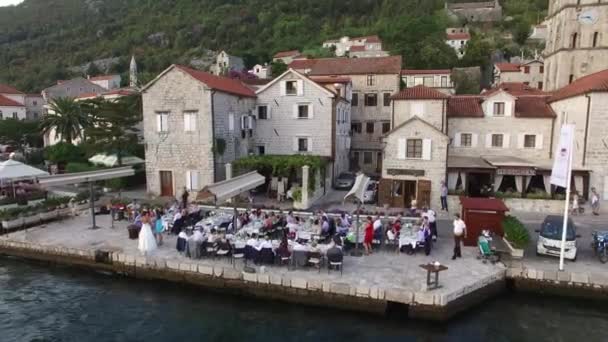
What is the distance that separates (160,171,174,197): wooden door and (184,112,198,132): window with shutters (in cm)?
389

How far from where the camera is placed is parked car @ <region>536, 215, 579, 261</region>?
15328 millimetres

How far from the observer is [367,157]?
43.1m

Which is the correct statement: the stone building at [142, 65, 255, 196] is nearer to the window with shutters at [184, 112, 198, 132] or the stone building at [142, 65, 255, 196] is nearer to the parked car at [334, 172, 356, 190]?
the window with shutters at [184, 112, 198, 132]

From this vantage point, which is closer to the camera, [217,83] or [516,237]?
[516,237]

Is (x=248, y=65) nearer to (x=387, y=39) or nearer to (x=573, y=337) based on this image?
(x=387, y=39)

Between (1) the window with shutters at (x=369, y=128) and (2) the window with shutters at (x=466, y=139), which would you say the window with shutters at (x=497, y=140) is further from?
(1) the window with shutters at (x=369, y=128)

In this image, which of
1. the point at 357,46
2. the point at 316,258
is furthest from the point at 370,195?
the point at 357,46

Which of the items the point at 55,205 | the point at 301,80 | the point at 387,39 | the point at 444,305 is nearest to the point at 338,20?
the point at 387,39

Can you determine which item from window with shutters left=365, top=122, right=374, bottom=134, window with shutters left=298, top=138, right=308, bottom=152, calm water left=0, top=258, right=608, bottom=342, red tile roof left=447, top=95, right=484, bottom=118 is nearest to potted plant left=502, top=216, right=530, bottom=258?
A: calm water left=0, top=258, right=608, bottom=342

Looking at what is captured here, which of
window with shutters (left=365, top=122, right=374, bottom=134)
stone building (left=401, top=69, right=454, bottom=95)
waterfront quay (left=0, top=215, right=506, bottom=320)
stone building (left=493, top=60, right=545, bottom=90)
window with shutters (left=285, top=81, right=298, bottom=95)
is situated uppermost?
stone building (left=493, top=60, right=545, bottom=90)

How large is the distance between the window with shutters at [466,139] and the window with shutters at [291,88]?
1367 centimetres

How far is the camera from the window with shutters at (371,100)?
41.8 m

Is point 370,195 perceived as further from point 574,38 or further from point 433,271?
→ point 574,38

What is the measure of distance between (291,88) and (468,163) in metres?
14.6
